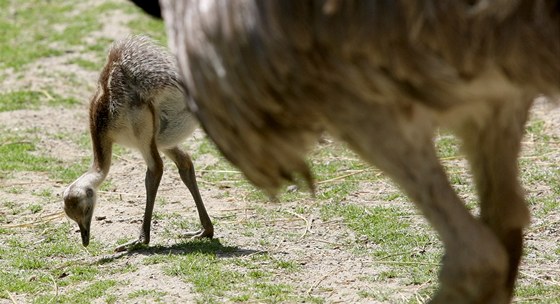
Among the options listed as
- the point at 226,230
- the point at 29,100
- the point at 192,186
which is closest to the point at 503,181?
the point at 226,230

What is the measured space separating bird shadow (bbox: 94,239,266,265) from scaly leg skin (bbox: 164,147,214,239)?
7 centimetres

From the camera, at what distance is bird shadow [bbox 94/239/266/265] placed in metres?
6.04

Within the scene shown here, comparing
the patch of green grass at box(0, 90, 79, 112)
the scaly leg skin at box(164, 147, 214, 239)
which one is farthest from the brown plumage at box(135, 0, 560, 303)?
the patch of green grass at box(0, 90, 79, 112)

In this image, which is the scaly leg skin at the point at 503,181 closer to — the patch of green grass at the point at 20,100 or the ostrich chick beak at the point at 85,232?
the ostrich chick beak at the point at 85,232

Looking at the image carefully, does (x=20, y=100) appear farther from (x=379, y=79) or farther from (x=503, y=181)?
(x=379, y=79)

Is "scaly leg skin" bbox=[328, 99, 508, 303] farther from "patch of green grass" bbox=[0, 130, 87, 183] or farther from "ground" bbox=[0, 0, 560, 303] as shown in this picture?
"patch of green grass" bbox=[0, 130, 87, 183]

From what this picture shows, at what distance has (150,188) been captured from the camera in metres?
6.64

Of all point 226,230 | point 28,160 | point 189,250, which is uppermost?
point 189,250

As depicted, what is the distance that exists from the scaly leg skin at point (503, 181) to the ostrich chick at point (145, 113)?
2.81 m

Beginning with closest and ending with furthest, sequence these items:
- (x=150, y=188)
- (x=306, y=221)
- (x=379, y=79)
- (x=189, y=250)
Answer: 1. (x=379, y=79)
2. (x=189, y=250)
3. (x=306, y=221)
4. (x=150, y=188)

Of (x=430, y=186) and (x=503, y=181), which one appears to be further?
(x=503, y=181)

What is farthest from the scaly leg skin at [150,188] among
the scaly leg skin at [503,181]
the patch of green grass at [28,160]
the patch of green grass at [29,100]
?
the scaly leg skin at [503,181]

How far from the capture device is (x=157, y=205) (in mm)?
7039

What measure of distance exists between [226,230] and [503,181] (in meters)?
2.87
